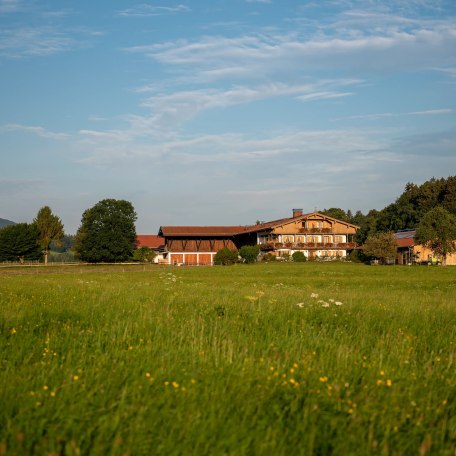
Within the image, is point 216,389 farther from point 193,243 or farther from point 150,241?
point 150,241

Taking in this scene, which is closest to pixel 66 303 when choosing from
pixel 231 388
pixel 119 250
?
pixel 231 388

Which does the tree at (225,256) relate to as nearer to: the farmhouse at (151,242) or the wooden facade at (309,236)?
the wooden facade at (309,236)

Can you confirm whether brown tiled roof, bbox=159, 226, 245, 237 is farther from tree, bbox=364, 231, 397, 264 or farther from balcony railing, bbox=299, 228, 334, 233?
tree, bbox=364, 231, 397, 264

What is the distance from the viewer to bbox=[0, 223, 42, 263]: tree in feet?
330

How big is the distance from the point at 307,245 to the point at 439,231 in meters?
26.0

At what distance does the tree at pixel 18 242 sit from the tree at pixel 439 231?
6554 cm

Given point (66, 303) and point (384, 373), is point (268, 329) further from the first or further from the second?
point (66, 303)

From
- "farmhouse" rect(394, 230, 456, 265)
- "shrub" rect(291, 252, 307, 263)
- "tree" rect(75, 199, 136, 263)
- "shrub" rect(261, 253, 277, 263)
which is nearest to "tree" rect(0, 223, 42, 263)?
"tree" rect(75, 199, 136, 263)

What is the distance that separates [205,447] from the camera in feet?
16.8

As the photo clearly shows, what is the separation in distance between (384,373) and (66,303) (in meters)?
7.86

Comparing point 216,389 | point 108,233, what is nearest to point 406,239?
point 108,233

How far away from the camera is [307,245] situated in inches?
3708

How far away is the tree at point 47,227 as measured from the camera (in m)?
104

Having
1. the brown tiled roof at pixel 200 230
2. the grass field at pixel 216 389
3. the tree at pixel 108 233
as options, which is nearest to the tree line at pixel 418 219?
the brown tiled roof at pixel 200 230
